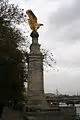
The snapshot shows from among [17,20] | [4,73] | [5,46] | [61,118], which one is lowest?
[61,118]

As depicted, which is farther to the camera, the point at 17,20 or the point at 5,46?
the point at 17,20

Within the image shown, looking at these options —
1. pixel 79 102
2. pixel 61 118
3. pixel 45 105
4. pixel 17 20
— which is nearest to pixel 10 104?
pixel 17 20

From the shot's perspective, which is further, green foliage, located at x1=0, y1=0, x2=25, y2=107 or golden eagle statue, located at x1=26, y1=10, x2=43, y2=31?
golden eagle statue, located at x1=26, y1=10, x2=43, y2=31

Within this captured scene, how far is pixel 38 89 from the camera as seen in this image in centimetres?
4250

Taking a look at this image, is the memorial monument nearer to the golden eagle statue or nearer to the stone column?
the stone column

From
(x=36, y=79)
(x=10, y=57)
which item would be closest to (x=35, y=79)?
(x=36, y=79)

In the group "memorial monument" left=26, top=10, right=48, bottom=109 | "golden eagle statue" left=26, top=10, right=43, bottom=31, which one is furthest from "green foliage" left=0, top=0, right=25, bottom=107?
"golden eagle statue" left=26, top=10, right=43, bottom=31

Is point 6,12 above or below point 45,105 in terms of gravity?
above

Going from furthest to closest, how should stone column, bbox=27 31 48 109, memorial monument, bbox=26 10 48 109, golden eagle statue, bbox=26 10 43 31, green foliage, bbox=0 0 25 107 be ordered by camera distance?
1. golden eagle statue, bbox=26 10 43 31
2. stone column, bbox=27 31 48 109
3. memorial monument, bbox=26 10 48 109
4. green foliage, bbox=0 0 25 107

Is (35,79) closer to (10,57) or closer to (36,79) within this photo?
(36,79)

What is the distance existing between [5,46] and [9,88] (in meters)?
2.91

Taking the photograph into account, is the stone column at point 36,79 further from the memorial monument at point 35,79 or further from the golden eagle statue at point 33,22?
the golden eagle statue at point 33,22

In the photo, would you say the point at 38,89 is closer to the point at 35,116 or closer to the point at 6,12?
the point at 35,116

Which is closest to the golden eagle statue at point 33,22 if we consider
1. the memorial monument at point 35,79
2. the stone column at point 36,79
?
the memorial monument at point 35,79
